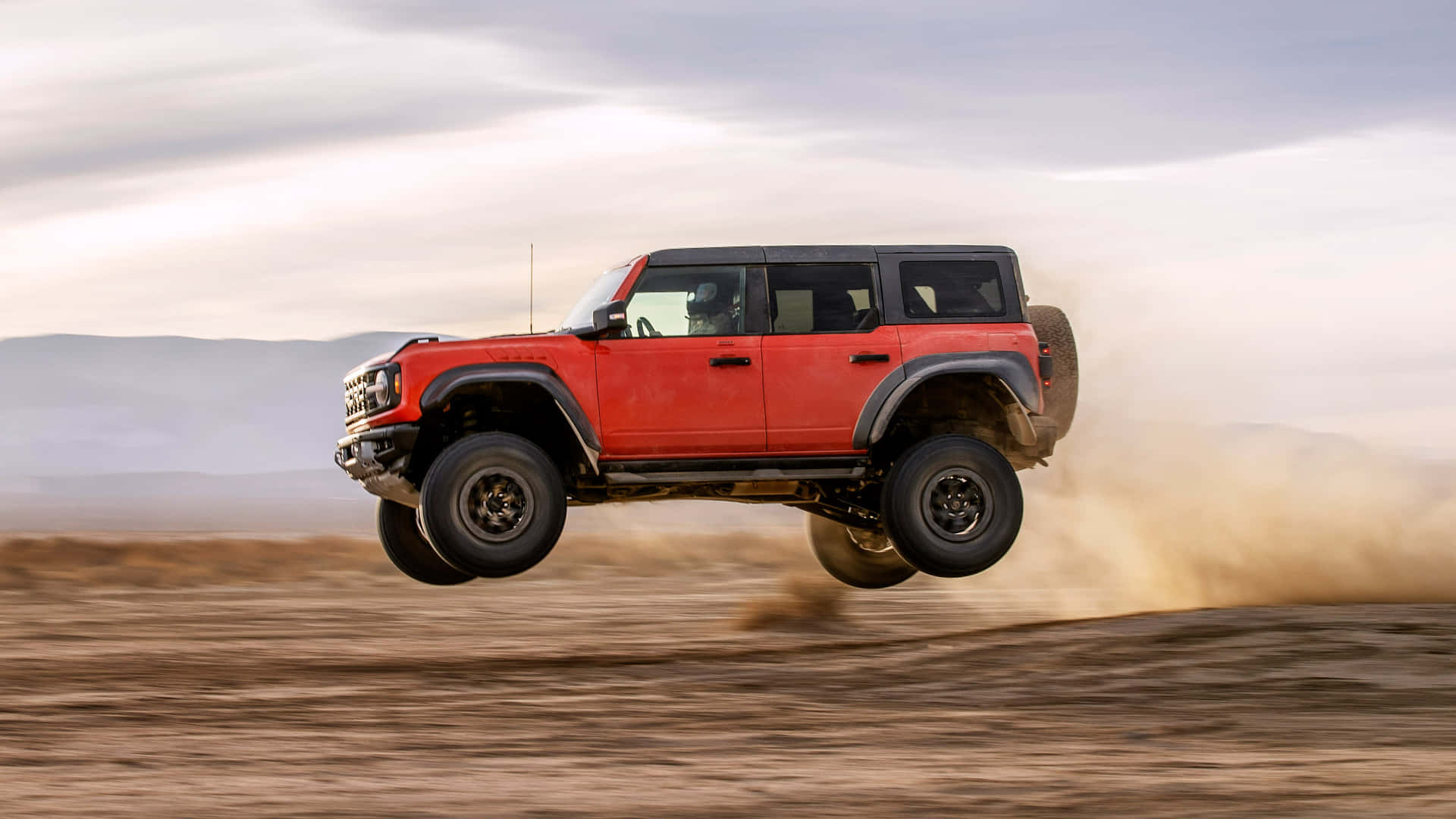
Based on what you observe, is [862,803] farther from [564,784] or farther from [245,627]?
[245,627]

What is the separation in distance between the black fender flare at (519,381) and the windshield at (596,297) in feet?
2.04

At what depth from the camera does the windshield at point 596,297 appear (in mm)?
11719

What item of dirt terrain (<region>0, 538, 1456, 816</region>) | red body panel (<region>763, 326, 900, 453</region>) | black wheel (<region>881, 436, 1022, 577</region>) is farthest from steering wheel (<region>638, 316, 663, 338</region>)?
dirt terrain (<region>0, 538, 1456, 816</region>)

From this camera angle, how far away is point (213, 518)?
164 m

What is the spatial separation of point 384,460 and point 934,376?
3.99 m

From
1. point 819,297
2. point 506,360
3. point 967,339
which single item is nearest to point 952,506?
point 967,339

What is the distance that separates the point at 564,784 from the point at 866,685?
398cm

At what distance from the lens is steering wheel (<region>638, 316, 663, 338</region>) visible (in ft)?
37.5

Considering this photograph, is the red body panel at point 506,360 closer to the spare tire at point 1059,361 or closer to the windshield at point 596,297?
the windshield at point 596,297

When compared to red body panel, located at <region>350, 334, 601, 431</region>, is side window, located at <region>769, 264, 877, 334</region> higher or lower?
higher

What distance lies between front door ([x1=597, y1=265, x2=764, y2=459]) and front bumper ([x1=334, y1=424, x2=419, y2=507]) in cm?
141

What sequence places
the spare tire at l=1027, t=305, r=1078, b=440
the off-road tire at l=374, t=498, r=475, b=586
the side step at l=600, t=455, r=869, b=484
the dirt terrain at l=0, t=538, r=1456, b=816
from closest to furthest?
1. the dirt terrain at l=0, t=538, r=1456, b=816
2. the side step at l=600, t=455, r=869, b=484
3. the spare tire at l=1027, t=305, r=1078, b=440
4. the off-road tire at l=374, t=498, r=475, b=586

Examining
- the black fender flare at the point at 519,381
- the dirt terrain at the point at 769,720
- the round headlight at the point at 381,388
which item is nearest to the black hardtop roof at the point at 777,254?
the black fender flare at the point at 519,381

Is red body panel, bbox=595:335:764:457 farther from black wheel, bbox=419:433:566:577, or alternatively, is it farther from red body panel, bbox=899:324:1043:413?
red body panel, bbox=899:324:1043:413
